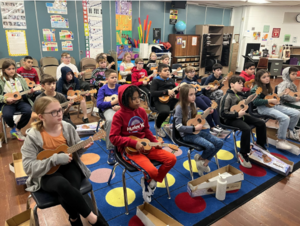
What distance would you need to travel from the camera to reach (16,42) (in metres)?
5.54

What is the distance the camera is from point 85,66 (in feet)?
20.9

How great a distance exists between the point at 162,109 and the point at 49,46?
14.2ft

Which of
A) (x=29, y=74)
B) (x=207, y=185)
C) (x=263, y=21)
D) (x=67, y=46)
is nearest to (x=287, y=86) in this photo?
(x=207, y=185)

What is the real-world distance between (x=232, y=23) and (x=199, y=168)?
9.38 metres

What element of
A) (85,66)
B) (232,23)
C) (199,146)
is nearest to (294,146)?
(199,146)

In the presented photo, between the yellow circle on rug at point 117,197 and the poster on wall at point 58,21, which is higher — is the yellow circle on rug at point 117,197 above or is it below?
below

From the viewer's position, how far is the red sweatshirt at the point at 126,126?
6.46 feet

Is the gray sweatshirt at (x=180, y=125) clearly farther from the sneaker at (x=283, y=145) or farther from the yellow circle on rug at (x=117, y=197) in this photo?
the sneaker at (x=283, y=145)

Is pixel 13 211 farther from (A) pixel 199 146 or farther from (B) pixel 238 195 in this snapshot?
(B) pixel 238 195

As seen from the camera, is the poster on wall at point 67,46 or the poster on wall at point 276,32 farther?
the poster on wall at point 276,32

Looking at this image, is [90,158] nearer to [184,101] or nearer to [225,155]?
[184,101]

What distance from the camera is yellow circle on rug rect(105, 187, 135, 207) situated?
214cm

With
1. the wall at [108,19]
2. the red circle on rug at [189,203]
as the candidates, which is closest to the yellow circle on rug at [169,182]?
the red circle on rug at [189,203]

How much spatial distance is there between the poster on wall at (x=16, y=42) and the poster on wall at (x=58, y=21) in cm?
79
